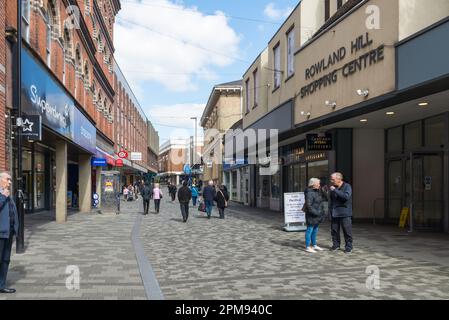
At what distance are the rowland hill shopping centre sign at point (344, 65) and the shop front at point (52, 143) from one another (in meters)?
8.26

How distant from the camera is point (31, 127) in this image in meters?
A: 11.6

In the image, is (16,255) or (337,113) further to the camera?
(337,113)

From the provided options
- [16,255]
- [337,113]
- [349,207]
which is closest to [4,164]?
[16,255]

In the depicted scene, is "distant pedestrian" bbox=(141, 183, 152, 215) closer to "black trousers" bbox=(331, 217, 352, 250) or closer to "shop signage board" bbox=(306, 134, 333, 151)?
"shop signage board" bbox=(306, 134, 333, 151)

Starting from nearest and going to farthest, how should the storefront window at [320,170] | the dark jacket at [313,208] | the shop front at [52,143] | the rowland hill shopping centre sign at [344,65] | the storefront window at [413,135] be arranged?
1. the dark jacket at [313,208]
2. the rowland hill shopping centre sign at [344,65]
3. the shop front at [52,143]
4. the storefront window at [413,135]
5. the storefront window at [320,170]

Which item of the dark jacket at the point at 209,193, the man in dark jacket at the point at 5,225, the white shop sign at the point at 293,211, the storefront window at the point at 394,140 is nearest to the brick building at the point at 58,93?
the man in dark jacket at the point at 5,225

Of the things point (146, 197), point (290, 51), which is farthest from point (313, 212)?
point (146, 197)

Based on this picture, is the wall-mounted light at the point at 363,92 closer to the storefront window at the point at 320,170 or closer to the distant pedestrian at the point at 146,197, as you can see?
the storefront window at the point at 320,170

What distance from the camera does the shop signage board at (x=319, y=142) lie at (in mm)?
18734

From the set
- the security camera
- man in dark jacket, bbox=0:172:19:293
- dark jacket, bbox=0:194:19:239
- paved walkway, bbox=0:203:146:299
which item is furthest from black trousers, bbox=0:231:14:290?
the security camera

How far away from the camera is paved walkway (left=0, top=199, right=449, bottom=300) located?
7.46m

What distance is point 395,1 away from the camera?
12.1 m
